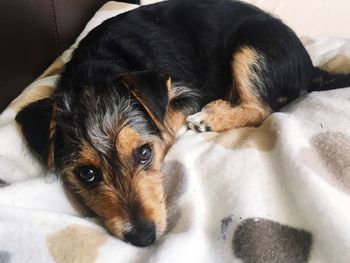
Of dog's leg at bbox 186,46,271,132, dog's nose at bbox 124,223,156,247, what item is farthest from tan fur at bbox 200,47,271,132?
A: dog's nose at bbox 124,223,156,247

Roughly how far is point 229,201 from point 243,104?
0.70 m

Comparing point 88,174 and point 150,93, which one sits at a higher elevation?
point 150,93

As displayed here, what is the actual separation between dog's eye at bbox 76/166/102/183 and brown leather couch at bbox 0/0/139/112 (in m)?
0.56

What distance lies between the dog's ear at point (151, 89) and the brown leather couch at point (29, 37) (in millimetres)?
603

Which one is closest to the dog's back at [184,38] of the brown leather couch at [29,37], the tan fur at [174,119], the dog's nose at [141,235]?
the tan fur at [174,119]

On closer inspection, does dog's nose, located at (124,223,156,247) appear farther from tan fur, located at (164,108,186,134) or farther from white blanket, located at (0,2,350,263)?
tan fur, located at (164,108,186,134)

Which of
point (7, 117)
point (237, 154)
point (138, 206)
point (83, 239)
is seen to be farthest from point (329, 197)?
point (7, 117)

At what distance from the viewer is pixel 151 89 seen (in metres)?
1.52

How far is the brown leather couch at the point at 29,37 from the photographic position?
6.09 feet

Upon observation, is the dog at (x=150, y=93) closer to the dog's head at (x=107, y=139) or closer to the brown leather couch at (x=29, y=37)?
the dog's head at (x=107, y=139)

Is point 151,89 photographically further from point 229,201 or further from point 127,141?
point 229,201

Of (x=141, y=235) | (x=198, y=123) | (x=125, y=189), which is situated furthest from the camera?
(x=198, y=123)

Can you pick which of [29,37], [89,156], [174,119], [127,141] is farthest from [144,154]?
[29,37]

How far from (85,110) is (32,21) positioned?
68cm
